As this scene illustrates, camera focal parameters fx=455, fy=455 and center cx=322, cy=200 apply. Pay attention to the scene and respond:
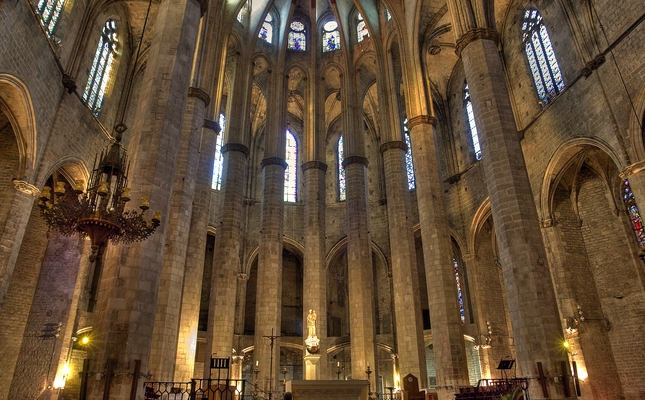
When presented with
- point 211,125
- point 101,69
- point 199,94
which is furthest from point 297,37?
point 199,94

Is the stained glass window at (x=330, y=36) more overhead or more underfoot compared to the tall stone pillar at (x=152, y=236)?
more overhead

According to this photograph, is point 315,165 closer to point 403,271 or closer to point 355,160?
point 355,160

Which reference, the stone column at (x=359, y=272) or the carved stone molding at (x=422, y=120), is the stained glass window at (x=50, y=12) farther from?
the carved stone molding at (x=422, y=120)

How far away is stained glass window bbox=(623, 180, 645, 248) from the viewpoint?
54.7 ft

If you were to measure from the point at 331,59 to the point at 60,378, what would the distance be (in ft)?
64.8

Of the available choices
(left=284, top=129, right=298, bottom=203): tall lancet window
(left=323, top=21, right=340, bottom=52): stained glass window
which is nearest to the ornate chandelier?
(left=284, top=129, right=298, bottom=203): tall lancet window

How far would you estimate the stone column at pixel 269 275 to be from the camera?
17828mm

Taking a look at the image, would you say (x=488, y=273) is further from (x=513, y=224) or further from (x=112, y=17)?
(x=112, y=17)

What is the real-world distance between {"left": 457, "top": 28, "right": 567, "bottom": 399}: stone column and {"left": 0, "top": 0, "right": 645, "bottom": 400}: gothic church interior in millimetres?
59

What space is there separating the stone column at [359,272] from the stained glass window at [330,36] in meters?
8.49

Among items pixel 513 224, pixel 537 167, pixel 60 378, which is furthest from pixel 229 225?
pixel 537 167

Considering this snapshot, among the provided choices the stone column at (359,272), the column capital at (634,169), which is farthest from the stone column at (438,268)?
the column capital at (634,169)

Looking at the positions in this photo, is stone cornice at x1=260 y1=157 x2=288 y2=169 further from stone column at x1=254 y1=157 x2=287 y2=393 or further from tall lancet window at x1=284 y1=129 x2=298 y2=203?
tall lancet window at x1=284 y1=129 x2=298 y2=203

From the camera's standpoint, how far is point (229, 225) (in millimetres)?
18750
